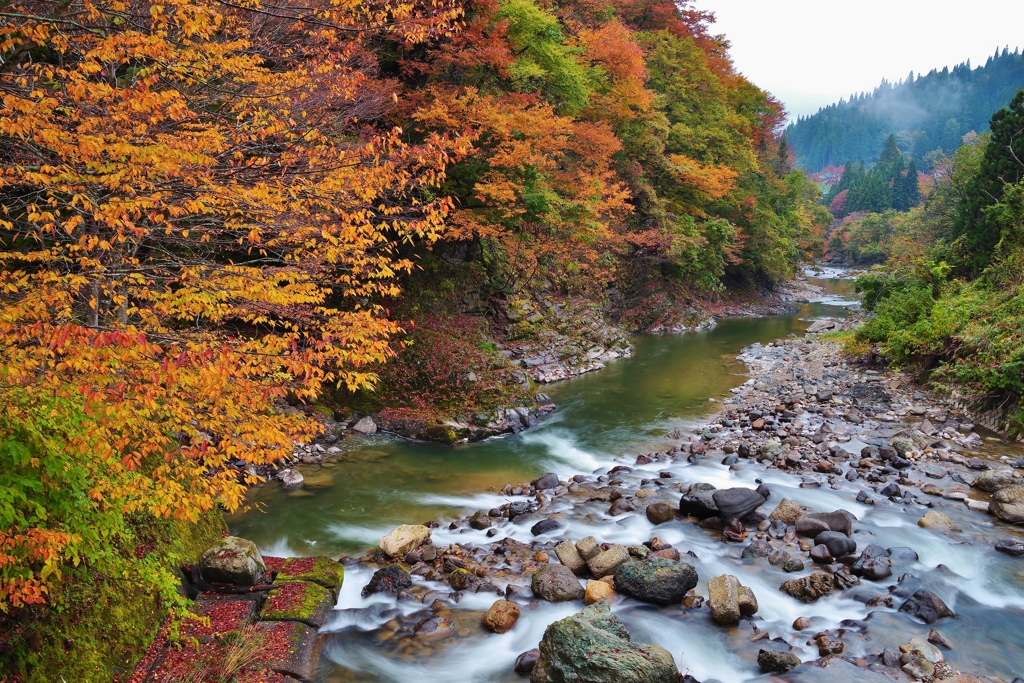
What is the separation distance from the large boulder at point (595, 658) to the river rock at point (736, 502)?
3.56 metres

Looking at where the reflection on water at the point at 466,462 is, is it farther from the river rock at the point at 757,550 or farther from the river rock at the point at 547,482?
the river rock at the point at 757,550

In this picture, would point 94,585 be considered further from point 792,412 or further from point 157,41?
point 792,412

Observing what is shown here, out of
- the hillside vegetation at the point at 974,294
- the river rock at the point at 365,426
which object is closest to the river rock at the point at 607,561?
the river rock at the point at 365,426

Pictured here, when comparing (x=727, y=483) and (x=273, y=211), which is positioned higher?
(x=273, y=211)

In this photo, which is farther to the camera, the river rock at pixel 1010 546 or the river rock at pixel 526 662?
the river rock at pixel 1010 546

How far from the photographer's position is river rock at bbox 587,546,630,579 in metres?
7.42

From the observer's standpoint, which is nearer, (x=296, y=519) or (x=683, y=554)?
(x=683, y=554)

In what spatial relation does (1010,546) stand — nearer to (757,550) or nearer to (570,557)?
(757,550)

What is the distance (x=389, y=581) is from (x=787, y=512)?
6151 mm

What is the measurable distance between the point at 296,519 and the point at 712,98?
Result: 110 ft

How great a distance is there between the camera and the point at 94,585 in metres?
4.80

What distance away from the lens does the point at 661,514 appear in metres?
8.99

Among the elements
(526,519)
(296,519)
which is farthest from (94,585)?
(526,519)

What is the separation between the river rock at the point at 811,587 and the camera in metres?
6.76
